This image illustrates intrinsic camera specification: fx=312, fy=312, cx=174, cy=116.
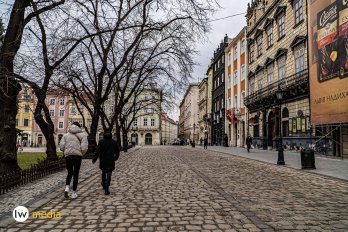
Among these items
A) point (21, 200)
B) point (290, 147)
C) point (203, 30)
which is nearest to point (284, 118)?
point (290, 147)

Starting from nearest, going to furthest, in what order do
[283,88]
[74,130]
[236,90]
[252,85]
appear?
[74,130], [283,88], [252,85], [236,90]

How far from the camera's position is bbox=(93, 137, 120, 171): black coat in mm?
7867

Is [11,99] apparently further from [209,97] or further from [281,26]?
[209,97]

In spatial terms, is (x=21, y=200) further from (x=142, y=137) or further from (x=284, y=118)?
(x=142, y=137)

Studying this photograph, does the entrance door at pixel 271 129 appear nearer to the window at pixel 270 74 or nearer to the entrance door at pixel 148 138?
the window at pixel 270 74

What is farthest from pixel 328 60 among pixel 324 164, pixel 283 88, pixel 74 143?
pixel 74 143

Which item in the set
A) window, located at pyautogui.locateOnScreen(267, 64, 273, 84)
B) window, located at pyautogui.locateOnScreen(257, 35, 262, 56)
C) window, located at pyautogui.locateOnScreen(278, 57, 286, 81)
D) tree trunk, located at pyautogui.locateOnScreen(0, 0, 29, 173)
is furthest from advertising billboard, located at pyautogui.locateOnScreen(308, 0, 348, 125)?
tree trunk, located at pyautogui.locateOnScreen(0, 0, 29, 173)

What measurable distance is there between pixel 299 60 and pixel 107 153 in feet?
69.1

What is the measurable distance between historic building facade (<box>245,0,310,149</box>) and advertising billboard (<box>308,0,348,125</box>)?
238 cm

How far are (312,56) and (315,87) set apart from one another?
2.23 meters

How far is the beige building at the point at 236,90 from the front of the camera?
40.7m

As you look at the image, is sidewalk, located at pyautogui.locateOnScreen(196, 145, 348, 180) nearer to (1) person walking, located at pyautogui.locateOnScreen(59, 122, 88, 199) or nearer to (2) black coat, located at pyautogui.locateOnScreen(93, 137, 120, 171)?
(2) black coat, located at pyautogui.locateOnScreen(93, 137, 120, 171)

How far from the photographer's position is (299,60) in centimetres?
2467

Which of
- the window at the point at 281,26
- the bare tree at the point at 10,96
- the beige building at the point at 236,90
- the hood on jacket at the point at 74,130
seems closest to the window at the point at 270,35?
the window at the point at 281,26
